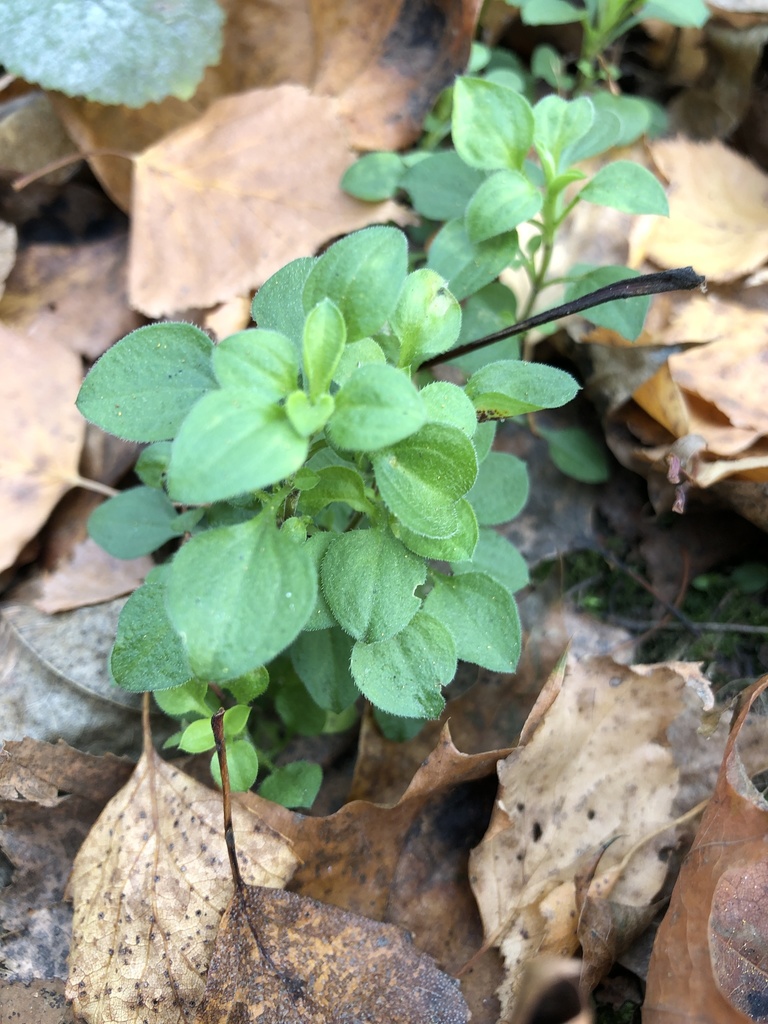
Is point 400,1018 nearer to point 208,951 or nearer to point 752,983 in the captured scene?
point 208,951

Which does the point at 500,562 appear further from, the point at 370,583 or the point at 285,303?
the point at 285,303

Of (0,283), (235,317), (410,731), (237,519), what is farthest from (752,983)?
(0,283)

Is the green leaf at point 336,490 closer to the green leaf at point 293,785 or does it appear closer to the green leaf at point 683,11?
the green leaf at point 293,785

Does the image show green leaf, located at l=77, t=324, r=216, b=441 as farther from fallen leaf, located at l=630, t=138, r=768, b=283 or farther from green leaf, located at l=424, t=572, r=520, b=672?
fallen leaf, located at l=630, t=138, r=768, b=283

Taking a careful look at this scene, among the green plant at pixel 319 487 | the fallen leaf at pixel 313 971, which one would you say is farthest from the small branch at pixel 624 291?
the fallen leaf at pixel 313 971

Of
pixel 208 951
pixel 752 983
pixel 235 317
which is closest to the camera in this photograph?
pixel 752 983

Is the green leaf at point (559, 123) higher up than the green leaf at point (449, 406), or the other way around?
the green leaf at point (559, 123)

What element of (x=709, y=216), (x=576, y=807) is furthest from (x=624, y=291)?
(x=709, y=216)

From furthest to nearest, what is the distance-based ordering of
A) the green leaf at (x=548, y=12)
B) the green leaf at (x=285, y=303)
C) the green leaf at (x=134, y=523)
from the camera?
the green leaf at (x=548, y=12) → the green leaf at (x=134, y=523) → the green leaf at (x=285, y=303)
